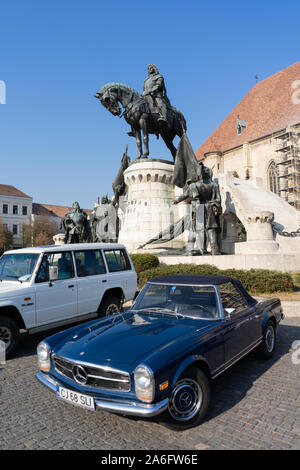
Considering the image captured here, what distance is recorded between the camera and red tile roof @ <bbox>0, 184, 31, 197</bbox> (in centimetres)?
5684

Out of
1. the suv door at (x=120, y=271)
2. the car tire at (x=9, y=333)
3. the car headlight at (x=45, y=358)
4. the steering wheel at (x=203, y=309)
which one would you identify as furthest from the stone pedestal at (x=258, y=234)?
the car headlight at (x=45, y=358)

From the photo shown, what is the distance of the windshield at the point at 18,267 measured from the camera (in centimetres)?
534

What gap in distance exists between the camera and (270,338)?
4.73 m

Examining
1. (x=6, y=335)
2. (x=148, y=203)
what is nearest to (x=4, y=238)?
(x=148, y=203)

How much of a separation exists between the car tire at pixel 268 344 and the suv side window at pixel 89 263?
134 inches

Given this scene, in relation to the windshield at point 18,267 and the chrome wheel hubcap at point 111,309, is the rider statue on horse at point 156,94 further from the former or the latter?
the windshield at point 18,267

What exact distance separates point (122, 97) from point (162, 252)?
9859 millimetres

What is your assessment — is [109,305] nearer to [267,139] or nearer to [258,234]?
[258,234]

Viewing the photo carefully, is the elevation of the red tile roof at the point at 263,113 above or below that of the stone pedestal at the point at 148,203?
above

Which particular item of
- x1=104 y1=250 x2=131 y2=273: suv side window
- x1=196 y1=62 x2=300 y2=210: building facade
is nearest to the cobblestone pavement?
x1=104 y1=250 x2=131 y2=273: suv side window

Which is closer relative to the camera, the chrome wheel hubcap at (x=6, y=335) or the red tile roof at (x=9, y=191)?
the chrome wheel hubcap at (x=6, y=335)

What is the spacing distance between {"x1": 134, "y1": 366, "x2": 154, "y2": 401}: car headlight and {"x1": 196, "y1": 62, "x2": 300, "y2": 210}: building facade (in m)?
33.8
